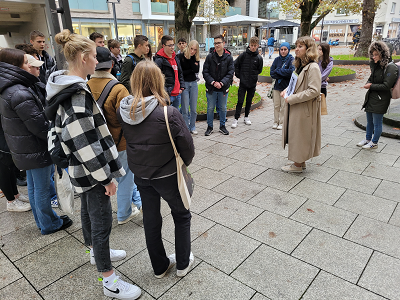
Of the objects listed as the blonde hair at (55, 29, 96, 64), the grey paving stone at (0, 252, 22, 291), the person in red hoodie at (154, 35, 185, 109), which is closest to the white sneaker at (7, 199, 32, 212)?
the grey paving stone at (0, 252, 22, 291)

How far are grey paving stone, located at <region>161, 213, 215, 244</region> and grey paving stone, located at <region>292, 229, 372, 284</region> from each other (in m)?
1.00

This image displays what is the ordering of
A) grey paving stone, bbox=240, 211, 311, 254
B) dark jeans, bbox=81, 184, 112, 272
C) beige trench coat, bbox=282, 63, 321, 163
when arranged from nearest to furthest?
1. dark jeans, bbox=81, 184, 112, 272
2. grey paving stone, bbox=240, 211, 311, 254
3. beige trench coat, bbox=282, 63, 321, 163

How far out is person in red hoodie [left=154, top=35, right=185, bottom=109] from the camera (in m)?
5.66

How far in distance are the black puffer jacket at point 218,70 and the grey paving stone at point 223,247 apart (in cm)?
402

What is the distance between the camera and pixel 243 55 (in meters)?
6.91

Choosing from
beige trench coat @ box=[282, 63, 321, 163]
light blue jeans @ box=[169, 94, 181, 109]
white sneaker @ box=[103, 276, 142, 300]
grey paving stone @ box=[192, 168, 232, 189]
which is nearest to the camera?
white sneaker @ box=[103, 276, 142, 300]

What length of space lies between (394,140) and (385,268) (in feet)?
13.8

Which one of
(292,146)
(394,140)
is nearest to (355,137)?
(394,140)

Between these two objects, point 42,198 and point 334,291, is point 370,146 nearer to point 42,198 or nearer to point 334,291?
point 334,291

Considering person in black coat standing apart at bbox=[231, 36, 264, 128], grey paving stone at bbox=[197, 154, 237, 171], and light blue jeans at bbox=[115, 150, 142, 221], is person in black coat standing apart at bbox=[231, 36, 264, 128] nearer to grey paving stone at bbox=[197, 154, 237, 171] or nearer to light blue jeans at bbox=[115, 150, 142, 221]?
grey paving stone at bbox=[197, 154, 237, 171]

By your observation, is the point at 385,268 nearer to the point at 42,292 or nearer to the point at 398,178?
the point at 398,178

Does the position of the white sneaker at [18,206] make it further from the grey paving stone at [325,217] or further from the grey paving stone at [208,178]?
the grey paving stone at [325,217]

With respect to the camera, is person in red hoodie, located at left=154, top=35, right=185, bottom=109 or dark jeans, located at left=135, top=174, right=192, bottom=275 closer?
dark jeans, located at left=135, top=174, right=192, bottom=275

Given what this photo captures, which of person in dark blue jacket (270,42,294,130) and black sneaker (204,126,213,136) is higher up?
person in dark blue jacket (270,42,294,130)
